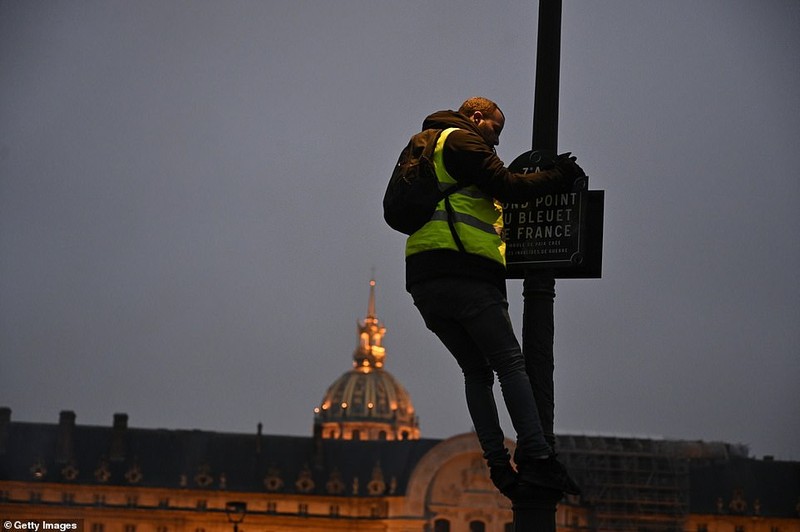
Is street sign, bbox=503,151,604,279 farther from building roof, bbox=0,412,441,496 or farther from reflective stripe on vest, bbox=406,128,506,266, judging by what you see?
→ building roof, bbox=0,412,441,496

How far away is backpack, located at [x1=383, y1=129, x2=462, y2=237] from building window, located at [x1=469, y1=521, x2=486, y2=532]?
8725 cm

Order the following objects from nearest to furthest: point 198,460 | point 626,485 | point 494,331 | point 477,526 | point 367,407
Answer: point 494,331, point 626,485, point 477,526, point 198,460, point 367,407

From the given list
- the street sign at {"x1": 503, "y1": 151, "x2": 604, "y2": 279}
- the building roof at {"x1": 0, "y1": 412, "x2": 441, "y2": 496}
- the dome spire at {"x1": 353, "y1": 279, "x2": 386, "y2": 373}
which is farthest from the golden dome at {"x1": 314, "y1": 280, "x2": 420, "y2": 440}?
the street sign at {"x1": 503, "y1": 151, "x2": 604, "y2": 279}

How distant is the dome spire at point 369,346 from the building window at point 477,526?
7918 cm

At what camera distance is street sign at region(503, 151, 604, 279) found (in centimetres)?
696

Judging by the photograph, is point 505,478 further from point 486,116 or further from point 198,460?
point 198,460

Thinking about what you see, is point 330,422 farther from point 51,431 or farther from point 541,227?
point 541,227

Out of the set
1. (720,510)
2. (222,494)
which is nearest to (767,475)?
Result: (720,510)

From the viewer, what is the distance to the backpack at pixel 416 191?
675 cm

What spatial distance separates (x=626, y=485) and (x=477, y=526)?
36.4ft

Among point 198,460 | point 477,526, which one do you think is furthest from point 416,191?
point 198,460

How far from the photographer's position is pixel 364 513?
95.5 m

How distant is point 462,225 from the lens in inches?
265

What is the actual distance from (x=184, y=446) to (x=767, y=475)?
127 ft
